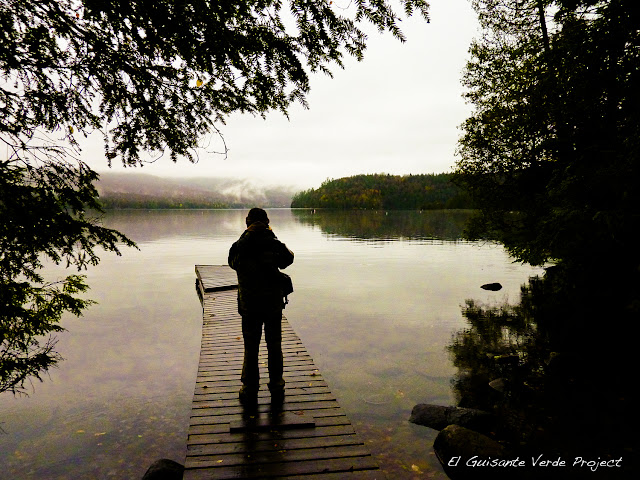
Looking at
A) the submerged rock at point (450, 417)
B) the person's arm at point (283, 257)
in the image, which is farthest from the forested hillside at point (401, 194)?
the person's arm at point (283, 257)

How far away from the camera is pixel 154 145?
4.78m

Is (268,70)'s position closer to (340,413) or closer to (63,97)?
(63,97)

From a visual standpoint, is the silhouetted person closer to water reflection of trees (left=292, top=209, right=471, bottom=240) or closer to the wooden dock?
the wooden dock

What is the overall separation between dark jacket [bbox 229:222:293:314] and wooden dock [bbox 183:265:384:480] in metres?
1.54

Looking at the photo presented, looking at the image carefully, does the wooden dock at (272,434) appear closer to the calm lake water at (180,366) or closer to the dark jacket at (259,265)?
the calm lake water at (180,366)

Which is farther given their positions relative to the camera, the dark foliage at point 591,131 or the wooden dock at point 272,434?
the dark foliage at point 591,131

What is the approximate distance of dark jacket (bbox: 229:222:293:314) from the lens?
525 cm

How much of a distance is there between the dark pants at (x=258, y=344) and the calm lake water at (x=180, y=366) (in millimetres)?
2243

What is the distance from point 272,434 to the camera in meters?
5.05

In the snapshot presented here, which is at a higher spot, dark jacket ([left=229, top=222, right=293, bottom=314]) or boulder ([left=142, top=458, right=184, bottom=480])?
dark jacket ([left=229, top=222, right=293, bottom=314])

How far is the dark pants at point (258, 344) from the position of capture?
17.7 feet

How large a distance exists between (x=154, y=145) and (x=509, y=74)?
661 inches

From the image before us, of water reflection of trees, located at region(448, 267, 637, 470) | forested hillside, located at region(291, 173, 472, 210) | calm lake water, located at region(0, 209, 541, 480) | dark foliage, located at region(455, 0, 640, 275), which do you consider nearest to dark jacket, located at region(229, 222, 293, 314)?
calm lake water, located at region(0, 209, 541, 480)

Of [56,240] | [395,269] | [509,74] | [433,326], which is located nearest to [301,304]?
[433,326]
